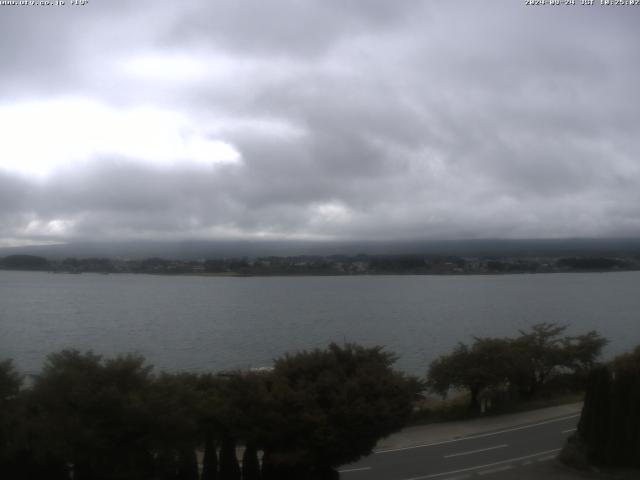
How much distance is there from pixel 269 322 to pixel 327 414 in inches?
2060

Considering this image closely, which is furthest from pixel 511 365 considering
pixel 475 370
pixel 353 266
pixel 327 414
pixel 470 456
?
pixel 353 266

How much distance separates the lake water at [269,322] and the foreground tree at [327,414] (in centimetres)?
2650

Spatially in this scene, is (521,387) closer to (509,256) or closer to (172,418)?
(172,418)

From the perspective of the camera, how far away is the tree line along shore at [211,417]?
12469 millimetres

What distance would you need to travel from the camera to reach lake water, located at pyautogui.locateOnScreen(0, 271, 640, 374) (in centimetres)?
4803

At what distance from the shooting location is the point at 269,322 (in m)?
65.9

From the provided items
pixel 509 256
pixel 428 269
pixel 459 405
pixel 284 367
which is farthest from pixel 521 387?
pixel 509 256

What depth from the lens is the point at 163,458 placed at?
13.1 m

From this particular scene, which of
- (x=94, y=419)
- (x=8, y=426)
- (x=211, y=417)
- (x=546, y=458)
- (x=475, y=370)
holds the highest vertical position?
(x=94, y=419)

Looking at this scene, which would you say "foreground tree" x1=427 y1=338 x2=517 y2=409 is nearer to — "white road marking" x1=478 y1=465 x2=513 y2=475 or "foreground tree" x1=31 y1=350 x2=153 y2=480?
"white road marking" x1=478 y1=465 x2=513 y2=475

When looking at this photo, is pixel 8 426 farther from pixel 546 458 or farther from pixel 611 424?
pixel 611 424

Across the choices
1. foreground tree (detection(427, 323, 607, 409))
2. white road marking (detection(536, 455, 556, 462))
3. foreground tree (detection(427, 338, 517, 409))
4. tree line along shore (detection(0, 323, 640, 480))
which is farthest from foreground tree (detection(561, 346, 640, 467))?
foreground tree (detection(427, 338, 517, 409))

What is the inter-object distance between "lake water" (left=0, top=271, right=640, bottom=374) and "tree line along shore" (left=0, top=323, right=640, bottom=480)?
25.9m

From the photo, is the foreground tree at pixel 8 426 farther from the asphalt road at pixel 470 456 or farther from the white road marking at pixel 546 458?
the white road marking at pixel 546 458
